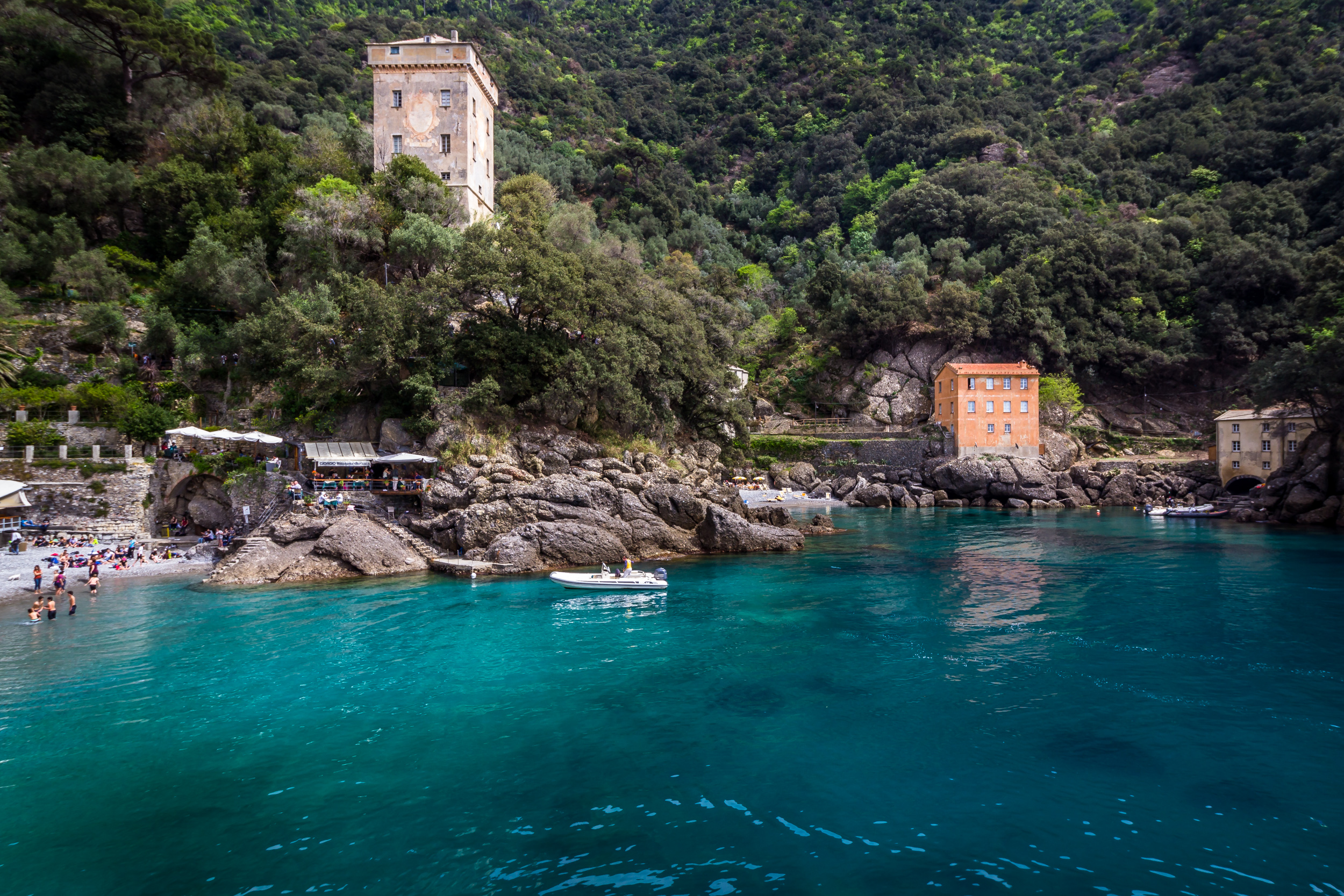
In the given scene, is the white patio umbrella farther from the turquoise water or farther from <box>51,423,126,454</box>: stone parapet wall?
the turquoise water

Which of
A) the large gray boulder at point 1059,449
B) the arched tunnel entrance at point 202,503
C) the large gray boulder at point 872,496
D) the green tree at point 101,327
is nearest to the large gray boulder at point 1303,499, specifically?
A: the large gray boulder at point 1059,449

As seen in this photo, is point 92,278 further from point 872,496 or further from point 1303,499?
point 1303,499

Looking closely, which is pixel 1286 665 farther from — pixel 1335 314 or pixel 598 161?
pixel 598 161

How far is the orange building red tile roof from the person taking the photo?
63.0 metres

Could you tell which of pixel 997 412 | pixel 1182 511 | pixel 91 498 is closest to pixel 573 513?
pixel 91 498

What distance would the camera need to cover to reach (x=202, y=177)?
4631cm

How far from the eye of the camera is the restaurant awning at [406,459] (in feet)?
108

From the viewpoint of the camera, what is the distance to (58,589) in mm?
24625

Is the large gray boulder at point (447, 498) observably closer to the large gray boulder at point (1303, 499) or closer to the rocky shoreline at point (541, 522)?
the rocky shoreline at point (541, 522)

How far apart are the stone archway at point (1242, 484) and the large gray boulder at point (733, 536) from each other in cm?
4461

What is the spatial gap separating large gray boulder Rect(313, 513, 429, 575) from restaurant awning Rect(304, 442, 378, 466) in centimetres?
317

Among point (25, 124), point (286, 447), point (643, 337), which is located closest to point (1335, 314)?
point (643, 337)

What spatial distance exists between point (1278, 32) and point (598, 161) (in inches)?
3898

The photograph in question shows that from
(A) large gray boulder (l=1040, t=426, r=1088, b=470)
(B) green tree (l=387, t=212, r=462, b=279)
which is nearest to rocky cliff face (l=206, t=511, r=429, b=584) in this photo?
(B) green tree (l=387, t=212, r=462, b=279)
